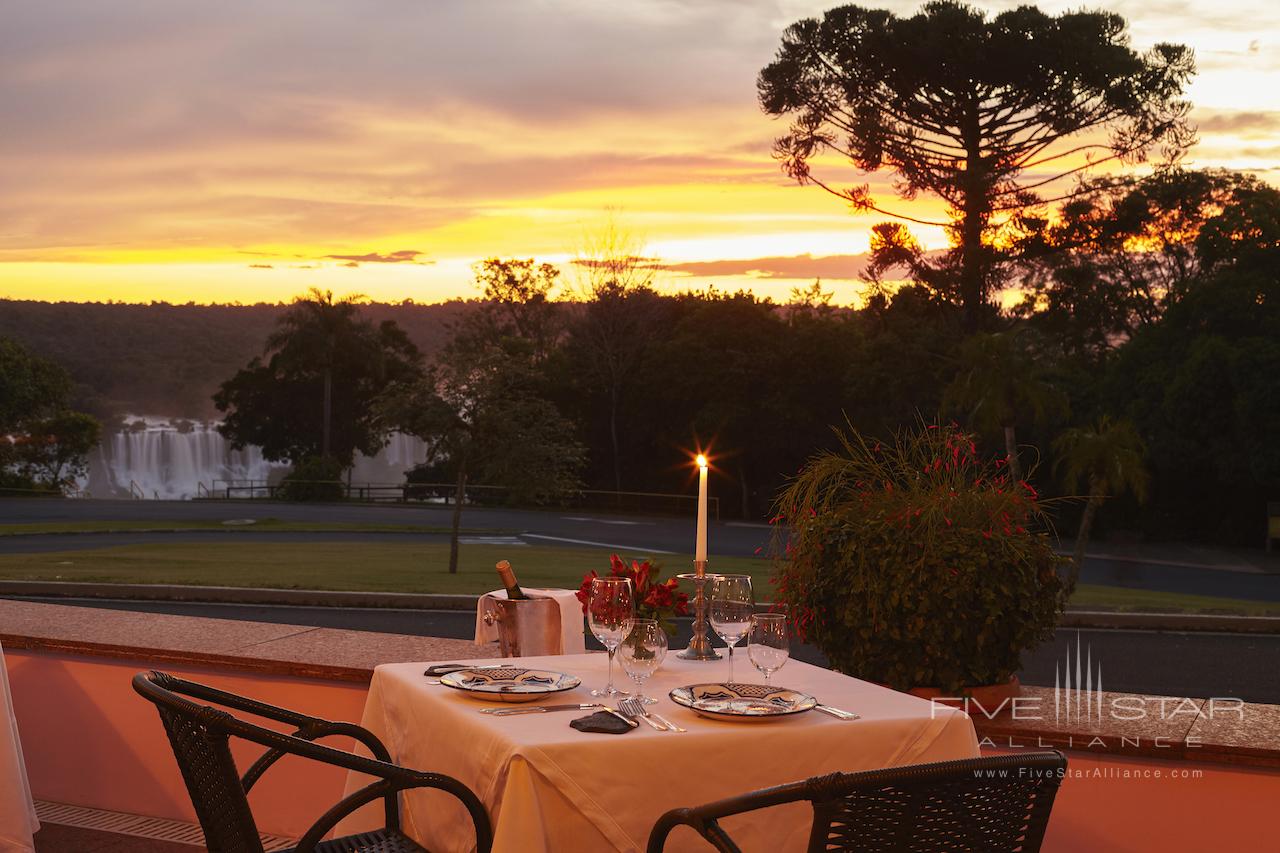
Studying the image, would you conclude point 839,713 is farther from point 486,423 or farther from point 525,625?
point 486,423

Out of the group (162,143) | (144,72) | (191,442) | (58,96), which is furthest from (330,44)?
(191,442)

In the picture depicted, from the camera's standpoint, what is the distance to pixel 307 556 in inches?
958

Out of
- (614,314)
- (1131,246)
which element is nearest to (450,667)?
(1131,246)

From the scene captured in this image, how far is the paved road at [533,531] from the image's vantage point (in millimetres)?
24547

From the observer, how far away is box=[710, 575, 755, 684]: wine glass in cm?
329

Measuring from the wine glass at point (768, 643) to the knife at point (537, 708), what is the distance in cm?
39

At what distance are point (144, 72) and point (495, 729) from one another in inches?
668

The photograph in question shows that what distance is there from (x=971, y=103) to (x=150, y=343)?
290 ft

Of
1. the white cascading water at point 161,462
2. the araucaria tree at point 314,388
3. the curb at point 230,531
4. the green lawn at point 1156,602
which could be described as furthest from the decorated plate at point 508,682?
the white cascading water at point 161,462

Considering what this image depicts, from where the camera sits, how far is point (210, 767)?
2.71 metres

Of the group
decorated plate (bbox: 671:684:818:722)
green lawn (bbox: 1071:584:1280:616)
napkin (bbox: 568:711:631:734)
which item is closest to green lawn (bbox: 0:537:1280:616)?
green lawn (bbox: 1071:584:1280:616)

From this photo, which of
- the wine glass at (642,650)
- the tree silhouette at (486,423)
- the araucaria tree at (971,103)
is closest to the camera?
the wine glass at (642,650)

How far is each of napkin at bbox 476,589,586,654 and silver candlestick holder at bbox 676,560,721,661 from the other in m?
0.94

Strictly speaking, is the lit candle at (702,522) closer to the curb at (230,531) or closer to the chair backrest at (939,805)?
the chair backrest at (939,805)
